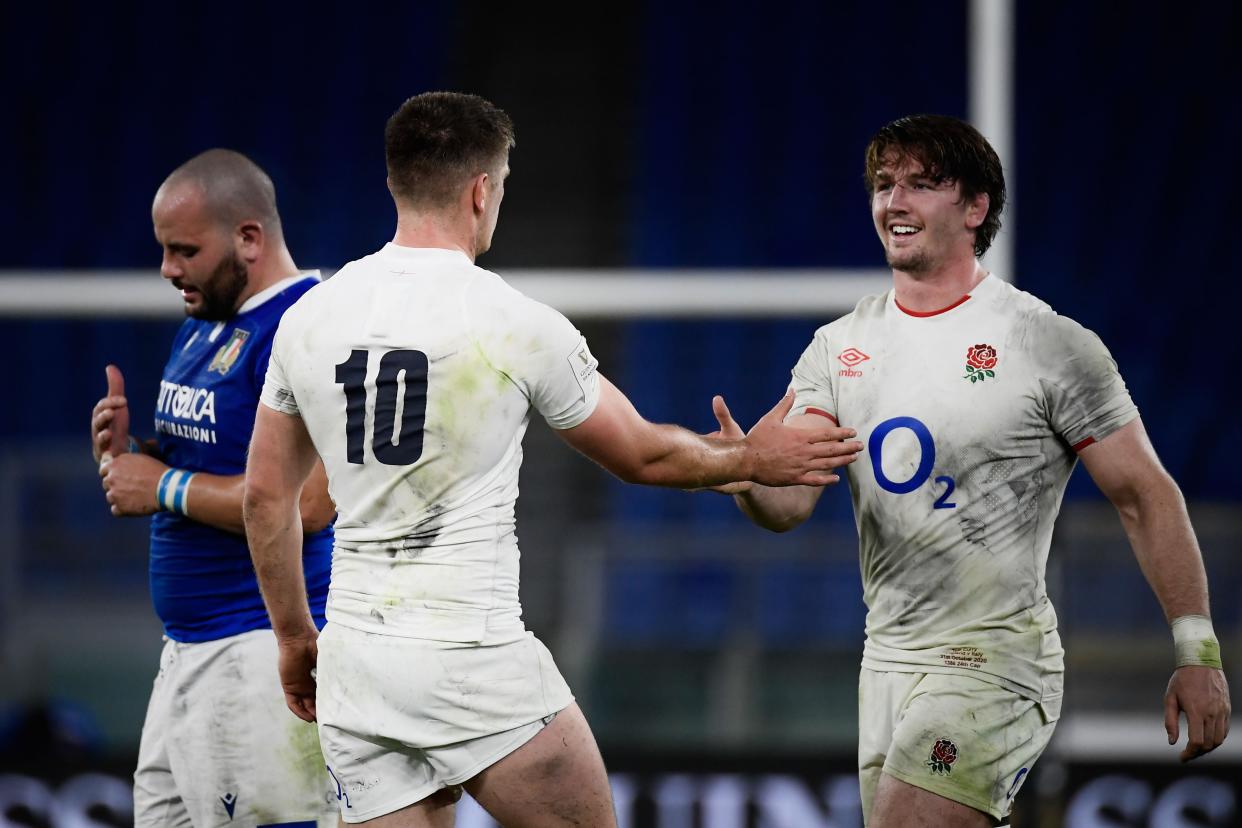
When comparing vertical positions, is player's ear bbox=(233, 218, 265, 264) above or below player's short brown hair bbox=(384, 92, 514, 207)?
below

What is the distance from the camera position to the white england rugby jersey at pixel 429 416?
8.83 ft

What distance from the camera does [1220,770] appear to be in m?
5.32

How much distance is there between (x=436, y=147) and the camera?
2.81m

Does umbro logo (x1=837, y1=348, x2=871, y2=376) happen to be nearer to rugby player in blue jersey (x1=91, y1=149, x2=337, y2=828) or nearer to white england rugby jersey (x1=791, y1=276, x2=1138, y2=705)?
white england rugby jersey (x1=791, y1=276, x2=1138, y2=705)

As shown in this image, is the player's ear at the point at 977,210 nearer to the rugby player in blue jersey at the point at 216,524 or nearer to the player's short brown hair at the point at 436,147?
the player's short brown hair at the point at 436,147

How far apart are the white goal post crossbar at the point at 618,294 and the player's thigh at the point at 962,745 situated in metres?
2.40

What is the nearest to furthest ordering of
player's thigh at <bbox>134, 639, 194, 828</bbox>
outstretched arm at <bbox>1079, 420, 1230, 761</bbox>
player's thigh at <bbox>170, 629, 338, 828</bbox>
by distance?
outstretched arm at <bbox>1079, 420, 1230, 761</bbox>
player's thigh at <bbox>170, 629, 338, 828</bbox>
player's thigh at <bbox>134, 639, 194, 828</bbox>

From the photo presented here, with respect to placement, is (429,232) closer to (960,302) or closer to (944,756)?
(960,302)

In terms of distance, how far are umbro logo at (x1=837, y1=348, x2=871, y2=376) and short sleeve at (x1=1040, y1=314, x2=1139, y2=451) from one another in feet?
1.23

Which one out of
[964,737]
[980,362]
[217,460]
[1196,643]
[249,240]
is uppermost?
[249,240]

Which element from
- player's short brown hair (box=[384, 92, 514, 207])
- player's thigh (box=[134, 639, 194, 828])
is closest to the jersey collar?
player's short brown hair (box=[384, 92, 514, 207])

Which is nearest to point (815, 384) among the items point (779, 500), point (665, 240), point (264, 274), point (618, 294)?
point (779, 500)

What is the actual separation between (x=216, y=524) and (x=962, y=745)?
5.38 ft

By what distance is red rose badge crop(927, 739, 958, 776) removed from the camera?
9.91 feet
